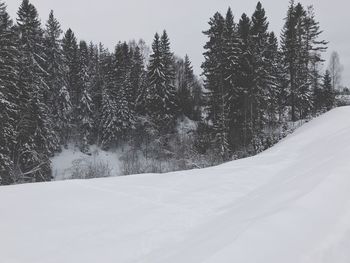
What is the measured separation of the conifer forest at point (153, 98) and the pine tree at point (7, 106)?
0.09 m

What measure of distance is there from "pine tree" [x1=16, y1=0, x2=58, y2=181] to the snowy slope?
1526 cm

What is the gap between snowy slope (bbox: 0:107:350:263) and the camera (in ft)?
15.1

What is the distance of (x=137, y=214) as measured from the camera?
6258 millimetres

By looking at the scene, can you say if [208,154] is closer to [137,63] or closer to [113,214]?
[113,214]

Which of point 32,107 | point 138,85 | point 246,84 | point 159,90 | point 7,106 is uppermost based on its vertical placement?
point 138,85

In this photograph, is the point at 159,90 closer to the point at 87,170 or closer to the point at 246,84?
the point at 246,84

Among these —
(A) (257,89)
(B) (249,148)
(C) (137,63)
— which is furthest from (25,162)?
(C) (137,63)

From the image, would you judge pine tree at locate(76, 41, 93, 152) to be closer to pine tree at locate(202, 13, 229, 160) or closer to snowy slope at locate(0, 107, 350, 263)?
pine tree at locate(202, 13, 229, 160)

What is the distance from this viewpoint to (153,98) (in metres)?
42.1

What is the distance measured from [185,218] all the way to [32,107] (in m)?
27.5

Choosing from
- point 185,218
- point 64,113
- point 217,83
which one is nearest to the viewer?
point 185,218

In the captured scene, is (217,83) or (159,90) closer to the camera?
(217,83)

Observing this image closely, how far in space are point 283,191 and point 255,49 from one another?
88.4 feet

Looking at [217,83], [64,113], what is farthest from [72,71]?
[217,83]
